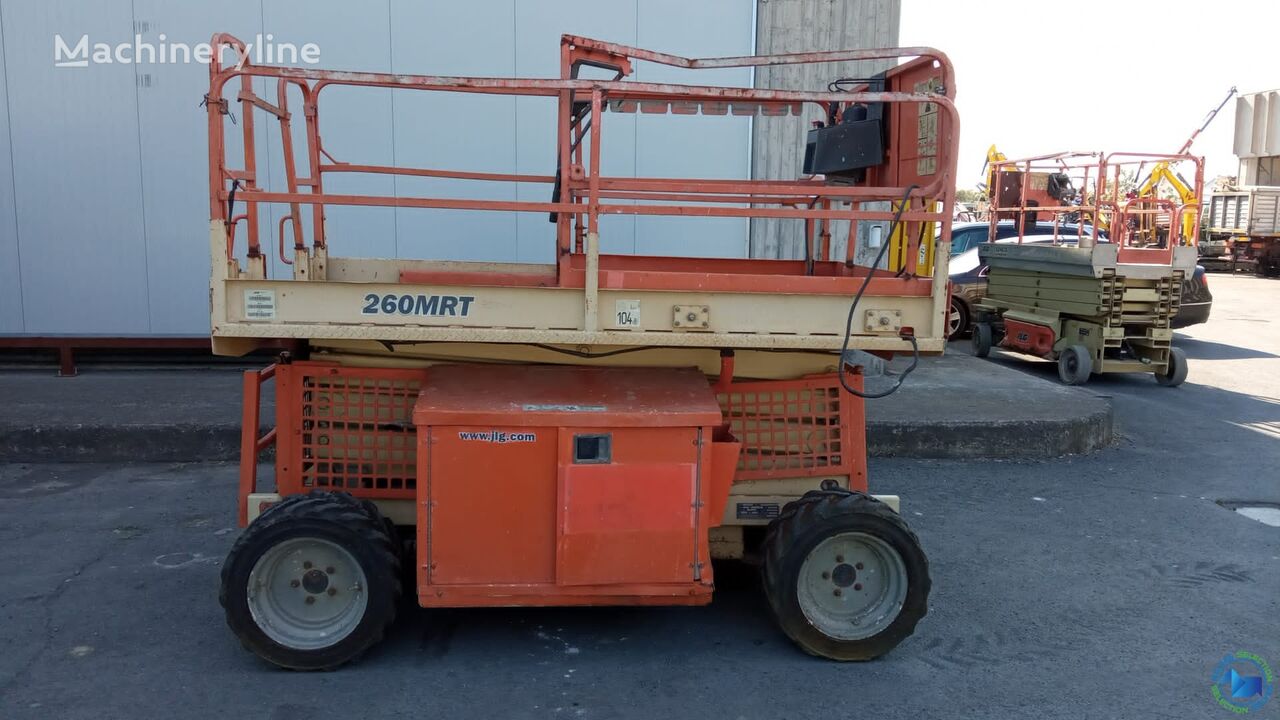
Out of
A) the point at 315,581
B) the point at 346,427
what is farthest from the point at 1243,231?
the point at 315,581

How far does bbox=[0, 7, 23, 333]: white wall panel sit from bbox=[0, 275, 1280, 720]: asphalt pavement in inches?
127

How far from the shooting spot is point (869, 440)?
717 centimetres

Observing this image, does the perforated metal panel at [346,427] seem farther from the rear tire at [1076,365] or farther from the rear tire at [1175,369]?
the rear tire at [1175,369]

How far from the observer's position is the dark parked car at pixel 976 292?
12328 mm

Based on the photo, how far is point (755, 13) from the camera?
9133 mm

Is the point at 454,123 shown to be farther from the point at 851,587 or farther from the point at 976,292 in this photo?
the point at 976,292

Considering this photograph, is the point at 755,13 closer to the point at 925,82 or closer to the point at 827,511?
the point at 925,82

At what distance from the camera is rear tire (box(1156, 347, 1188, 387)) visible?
34.0 ft

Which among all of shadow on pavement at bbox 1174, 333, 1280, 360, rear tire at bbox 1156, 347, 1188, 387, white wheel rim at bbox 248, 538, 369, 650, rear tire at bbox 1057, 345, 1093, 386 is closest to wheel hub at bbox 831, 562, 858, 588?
white wheel rim at bbox 248, 538, 369, 650

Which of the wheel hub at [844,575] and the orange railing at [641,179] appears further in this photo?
the wheel hub at [844,575]

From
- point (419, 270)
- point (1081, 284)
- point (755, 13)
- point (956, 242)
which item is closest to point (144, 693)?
point (419, 270)

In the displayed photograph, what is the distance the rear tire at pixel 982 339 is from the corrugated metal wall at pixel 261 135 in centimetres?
498

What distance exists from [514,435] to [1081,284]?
8366 millimetres

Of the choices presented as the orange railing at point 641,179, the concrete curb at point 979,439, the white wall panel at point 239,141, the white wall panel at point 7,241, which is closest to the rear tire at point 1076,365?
the concrete curb at point 979,439
